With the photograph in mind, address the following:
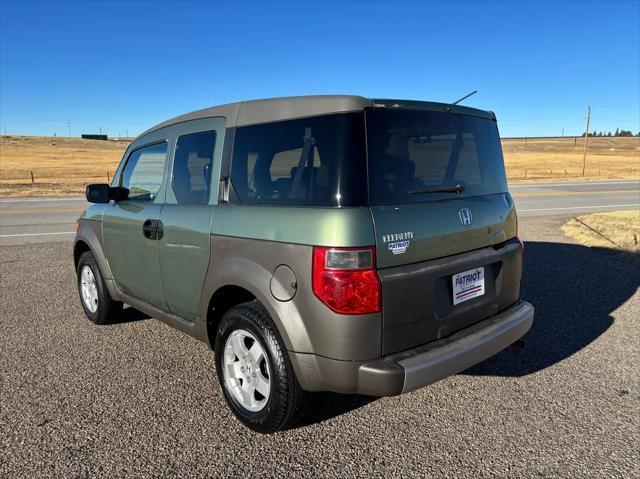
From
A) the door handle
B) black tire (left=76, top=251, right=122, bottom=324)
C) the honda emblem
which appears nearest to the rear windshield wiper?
the honda emblem

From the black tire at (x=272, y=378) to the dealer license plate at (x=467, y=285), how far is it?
1.03 meters

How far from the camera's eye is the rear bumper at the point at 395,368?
7.38ft

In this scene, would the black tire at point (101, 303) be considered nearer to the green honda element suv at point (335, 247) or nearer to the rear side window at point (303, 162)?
the green honda element suv at point (335, 247)

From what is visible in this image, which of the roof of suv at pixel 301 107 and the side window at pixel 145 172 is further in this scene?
the side window at pixel 145 172

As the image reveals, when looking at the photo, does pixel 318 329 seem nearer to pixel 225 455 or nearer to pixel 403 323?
pixel 403 323

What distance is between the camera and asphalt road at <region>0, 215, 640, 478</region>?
242 cm

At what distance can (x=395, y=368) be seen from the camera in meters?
2.25

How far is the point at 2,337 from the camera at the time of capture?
4.22 metres

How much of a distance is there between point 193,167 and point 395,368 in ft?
6.55

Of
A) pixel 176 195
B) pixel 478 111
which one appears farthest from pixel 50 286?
pixel 478 111

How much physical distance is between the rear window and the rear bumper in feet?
2.65

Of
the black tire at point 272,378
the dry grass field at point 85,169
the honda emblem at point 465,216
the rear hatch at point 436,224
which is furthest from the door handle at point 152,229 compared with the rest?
the dry grass field at point 85,169

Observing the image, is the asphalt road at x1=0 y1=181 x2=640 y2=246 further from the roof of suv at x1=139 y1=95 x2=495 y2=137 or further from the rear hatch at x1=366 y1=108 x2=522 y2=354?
the rear hatch at x1=366 y1=108 x2=522 y2=354

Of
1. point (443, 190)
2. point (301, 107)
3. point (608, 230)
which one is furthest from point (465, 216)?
point (608, 230)
